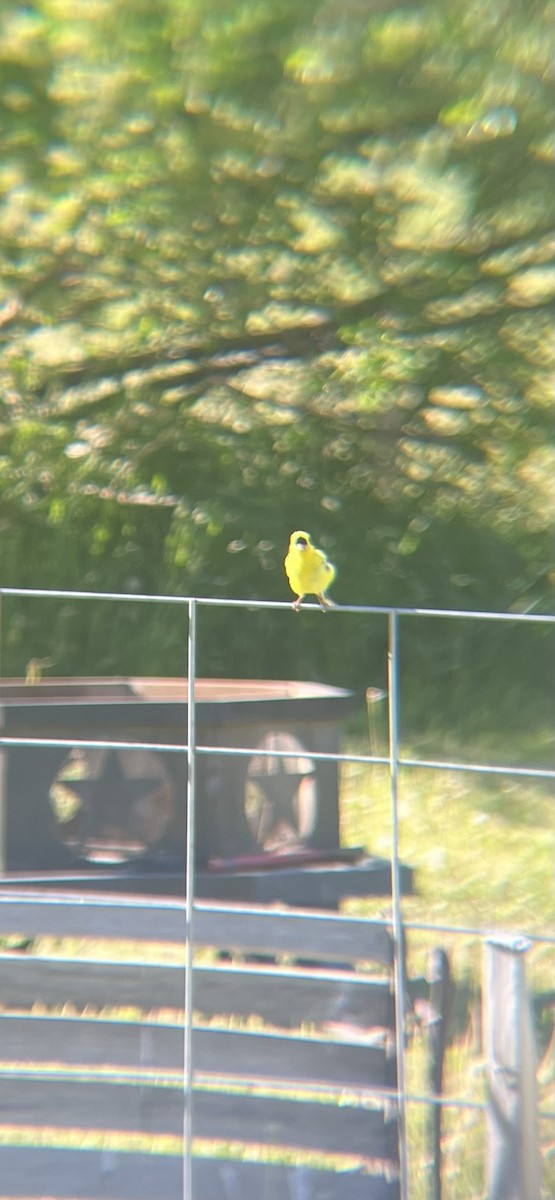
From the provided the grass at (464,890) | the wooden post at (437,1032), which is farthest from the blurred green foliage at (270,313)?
the wooden post at (437,1032)

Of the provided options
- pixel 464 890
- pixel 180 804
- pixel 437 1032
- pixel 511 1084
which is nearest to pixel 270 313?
pixel 464 890

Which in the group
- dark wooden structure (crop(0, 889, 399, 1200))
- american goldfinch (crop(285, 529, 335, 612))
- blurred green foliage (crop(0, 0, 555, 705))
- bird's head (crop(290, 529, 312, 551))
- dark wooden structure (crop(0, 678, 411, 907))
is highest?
blurred green foliage (crop(0, 0, 555, 705))

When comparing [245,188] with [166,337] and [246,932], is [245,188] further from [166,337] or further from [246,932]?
[246,932]

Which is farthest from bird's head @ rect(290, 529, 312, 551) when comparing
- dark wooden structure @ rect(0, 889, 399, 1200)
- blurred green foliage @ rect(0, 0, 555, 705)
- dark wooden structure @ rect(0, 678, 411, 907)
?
blurred green foliage @ rect(0, 0, 555, 705)

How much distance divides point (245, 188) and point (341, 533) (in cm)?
151

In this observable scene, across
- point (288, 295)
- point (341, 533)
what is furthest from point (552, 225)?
point (341, 533)

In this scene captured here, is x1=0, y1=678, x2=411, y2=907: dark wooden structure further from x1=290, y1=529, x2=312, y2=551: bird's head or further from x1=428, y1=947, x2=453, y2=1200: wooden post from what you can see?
x1=290, y1=529, x2=312, y2=551: bird's head

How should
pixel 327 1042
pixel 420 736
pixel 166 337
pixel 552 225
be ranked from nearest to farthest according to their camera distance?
pixel 327 1042, pixel 552 225, pixel 166 337, pixel 420 736

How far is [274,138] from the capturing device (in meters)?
4.30

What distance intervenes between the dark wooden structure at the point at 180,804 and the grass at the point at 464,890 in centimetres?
32

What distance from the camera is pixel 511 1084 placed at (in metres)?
1.56

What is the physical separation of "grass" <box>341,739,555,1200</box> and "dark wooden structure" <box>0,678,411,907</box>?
318 mm

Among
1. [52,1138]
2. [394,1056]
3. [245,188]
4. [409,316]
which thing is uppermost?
[245,188]

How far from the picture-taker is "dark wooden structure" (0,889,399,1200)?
2.02m
